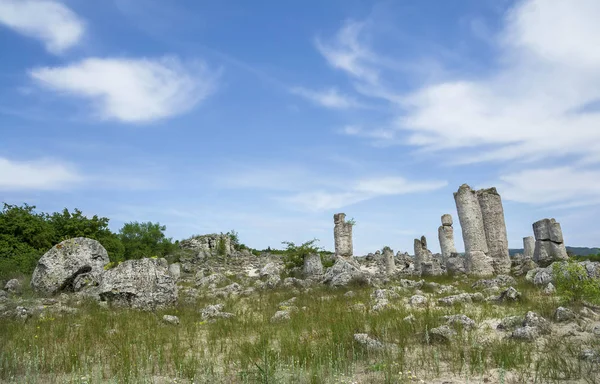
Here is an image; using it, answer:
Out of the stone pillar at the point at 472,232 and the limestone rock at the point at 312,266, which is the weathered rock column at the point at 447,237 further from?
the limestone rock at the point at 312,266

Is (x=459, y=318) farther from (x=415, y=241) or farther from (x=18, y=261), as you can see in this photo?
(x=18, y=261)

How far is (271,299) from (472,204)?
510 inches

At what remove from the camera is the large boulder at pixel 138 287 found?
514 inches

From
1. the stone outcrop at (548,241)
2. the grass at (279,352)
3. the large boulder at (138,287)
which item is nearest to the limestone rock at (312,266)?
the large boulder at (138,287)

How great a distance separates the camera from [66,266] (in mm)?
17141

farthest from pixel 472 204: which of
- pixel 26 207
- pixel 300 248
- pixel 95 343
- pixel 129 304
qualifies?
pixel 26 207

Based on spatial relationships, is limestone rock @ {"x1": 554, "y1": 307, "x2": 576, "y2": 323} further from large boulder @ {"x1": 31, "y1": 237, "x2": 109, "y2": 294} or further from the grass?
large boulder @ {"x1": 31, "y1": 237, "x2": 109, "y2": 294}

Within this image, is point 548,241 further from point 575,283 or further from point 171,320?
point 171,320

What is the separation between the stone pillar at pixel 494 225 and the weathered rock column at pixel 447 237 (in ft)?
13.3

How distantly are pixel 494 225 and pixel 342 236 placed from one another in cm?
797

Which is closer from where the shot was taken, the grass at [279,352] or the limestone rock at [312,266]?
the grass at [279,352]

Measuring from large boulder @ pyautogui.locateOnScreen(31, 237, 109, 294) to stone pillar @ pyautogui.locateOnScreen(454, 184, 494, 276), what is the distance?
1677 cm

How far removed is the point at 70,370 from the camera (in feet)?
21.3

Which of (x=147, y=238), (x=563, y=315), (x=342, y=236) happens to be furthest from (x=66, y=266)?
(x=147, y=238)
